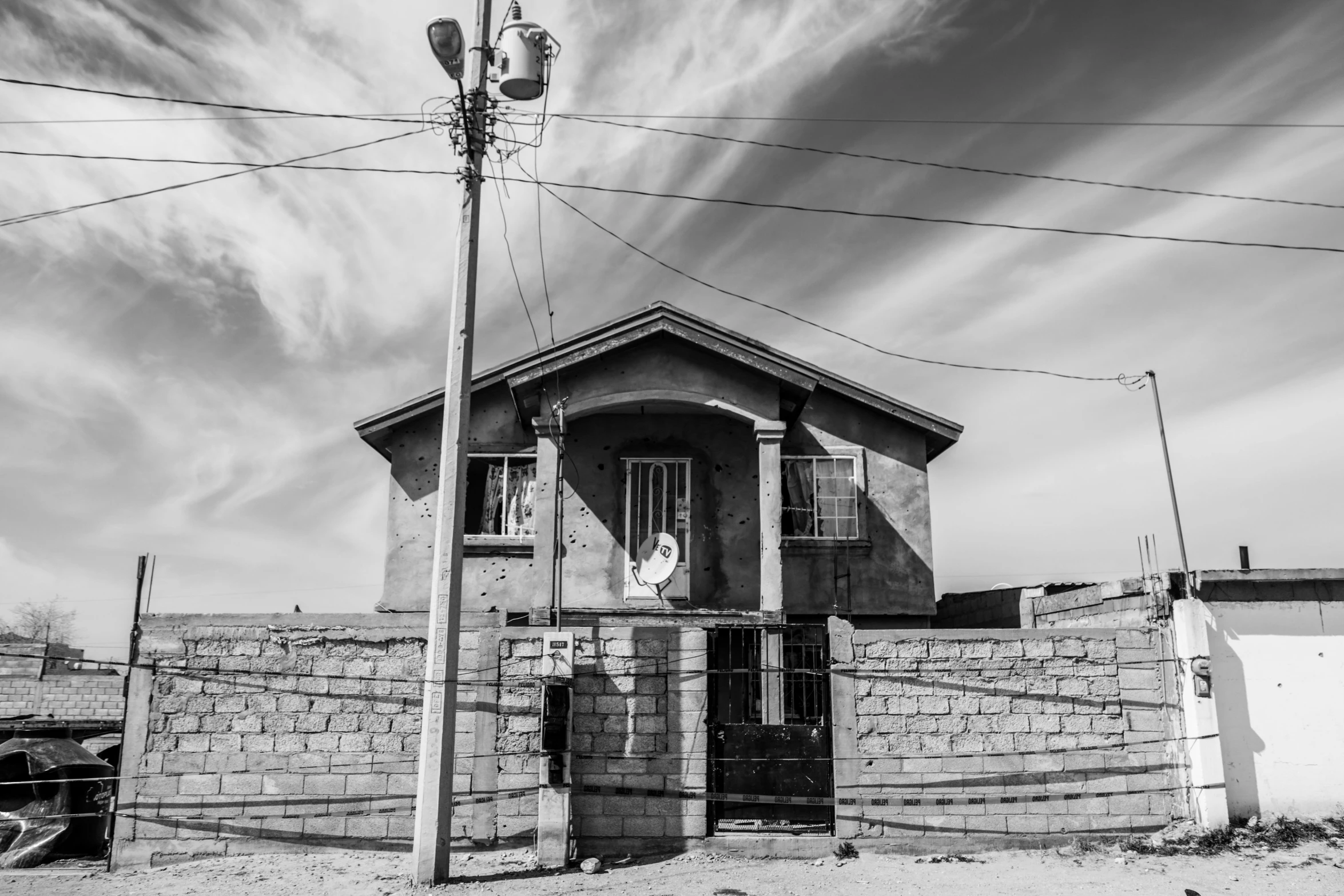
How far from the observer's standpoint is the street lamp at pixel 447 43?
8984 mm

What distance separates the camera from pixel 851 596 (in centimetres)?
1495

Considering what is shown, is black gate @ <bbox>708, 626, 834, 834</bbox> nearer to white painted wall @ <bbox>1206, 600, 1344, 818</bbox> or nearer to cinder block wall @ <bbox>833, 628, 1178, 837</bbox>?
cinder block wall @ <bbox>833, 628, 1178, 837</bbox>

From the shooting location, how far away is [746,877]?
873cm

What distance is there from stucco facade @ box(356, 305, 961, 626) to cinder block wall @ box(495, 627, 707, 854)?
12.6 ft

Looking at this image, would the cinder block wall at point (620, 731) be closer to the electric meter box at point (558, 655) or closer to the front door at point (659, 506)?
the electric meter box at point (558, 655)

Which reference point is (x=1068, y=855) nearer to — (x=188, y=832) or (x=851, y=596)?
(x=851, y=596)

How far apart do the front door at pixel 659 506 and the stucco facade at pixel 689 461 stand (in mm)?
53

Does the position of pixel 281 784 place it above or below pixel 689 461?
below

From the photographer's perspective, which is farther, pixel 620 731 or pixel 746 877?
pixel 620 731

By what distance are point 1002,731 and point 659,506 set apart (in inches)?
264

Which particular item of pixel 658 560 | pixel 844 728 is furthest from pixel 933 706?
pixel 658 560

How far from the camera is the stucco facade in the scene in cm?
1417

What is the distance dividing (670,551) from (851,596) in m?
3.44

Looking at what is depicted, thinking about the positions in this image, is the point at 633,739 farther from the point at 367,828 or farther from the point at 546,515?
Answer: the point at 546,515
